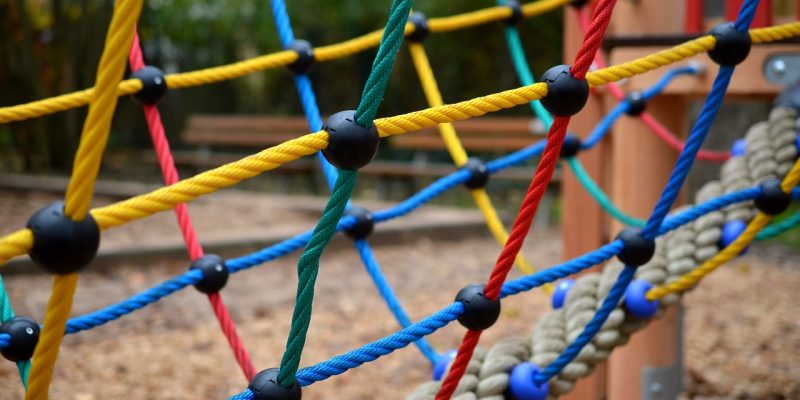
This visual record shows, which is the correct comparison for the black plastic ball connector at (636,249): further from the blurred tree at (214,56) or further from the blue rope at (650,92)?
the blurred tree at (214,56)

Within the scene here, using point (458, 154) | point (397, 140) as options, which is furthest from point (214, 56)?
point (458, 154)

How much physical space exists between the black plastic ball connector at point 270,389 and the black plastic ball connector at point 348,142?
197mm

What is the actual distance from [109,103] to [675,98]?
1.29 meters

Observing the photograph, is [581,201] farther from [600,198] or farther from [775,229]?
[775,229]

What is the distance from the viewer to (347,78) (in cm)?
712

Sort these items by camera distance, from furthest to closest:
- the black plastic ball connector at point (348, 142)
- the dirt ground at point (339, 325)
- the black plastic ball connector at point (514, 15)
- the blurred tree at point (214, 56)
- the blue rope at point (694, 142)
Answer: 1. the blurred tree at point (214, 56)
2. the dirt ground at point (339, 325)
3. the black plastic ball connector at point (514, 15)
4. the blue rope at point (694, 142)
5. the black plastic ball connector at point (348, 142)

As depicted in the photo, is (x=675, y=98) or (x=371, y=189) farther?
(x=371, y=189)

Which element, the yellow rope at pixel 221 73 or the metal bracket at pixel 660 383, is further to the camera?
the metal bracket at pixel 660 383

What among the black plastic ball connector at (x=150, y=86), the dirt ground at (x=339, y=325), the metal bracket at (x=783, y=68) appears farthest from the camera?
the dirt ground at (x=339, y=325)

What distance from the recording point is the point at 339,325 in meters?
2.32

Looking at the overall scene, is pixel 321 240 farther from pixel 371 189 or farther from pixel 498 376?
pixel 371 189

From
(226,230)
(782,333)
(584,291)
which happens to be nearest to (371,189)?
(226,230)

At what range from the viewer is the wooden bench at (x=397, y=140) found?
14.5 feet

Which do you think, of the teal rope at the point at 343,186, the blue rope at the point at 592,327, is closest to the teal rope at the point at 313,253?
the teal rope at the point at 343,186
